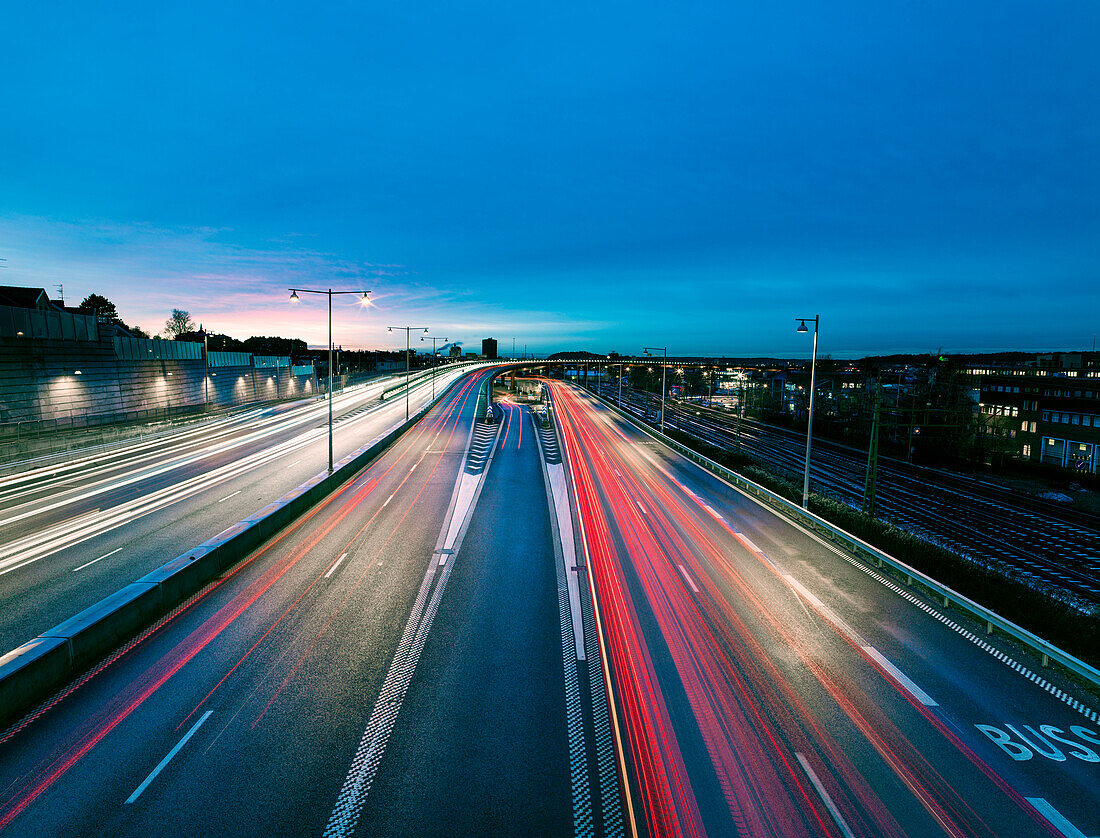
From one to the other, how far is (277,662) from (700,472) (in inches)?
1098

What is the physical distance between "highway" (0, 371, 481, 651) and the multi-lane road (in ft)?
10.2

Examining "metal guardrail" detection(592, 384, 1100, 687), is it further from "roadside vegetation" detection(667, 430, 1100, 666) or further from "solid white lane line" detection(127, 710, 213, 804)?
"solid white lane line" detection(127, 710, 213, 804)

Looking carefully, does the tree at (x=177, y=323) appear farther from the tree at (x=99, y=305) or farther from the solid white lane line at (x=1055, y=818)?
the solid white lane line at (x=1055, y=818)

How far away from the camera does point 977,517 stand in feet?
106

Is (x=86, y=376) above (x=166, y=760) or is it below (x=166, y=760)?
above

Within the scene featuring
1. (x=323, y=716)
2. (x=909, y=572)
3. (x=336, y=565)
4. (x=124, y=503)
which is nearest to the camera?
(x=323, y=716)

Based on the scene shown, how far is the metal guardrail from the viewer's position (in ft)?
34.6

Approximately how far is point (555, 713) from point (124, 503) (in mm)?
22667

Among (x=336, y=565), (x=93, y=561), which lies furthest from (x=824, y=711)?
(x=93, y=561)

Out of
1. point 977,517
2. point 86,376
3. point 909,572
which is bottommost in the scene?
point 977,517

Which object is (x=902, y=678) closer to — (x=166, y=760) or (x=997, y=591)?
(x=997, y=591)

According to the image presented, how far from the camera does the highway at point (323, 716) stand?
694cm

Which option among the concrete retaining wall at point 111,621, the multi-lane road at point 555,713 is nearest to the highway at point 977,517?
the multi-lane road at point 555,713

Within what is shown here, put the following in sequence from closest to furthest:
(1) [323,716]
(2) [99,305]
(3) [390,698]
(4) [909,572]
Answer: (1) [323,716], (3) [390,698], (4) [909,572], (2) [99,305]
